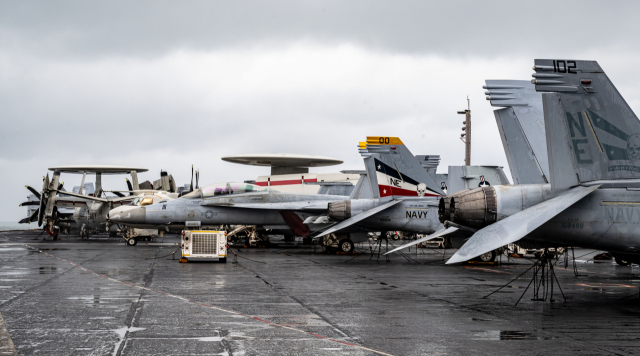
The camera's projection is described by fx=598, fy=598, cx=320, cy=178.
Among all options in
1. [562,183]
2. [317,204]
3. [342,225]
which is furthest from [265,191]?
[562,183]

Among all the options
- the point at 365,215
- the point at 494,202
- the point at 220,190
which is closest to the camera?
the point at 494,202

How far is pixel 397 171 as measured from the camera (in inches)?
893

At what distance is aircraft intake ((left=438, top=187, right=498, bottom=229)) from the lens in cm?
1109

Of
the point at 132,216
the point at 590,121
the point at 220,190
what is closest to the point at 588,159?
the point at 590,121

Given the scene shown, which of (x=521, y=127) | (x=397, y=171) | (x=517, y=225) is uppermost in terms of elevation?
(x=521, y=127)

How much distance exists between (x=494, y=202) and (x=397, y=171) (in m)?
11.6

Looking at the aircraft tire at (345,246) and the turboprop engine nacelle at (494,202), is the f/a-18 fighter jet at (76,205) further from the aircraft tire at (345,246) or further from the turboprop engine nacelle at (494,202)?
the turboprop engine nacelle at (494,202)

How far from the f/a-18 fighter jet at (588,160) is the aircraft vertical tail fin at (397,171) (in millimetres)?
12086

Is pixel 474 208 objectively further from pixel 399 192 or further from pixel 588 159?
pixel 399 192

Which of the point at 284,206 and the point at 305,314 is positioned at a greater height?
the point at 284,206

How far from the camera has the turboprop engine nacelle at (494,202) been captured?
11016mm

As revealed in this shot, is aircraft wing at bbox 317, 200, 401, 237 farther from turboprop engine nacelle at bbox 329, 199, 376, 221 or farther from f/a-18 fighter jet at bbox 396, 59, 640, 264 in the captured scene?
f/a-18 fighter jet at bbox 396, 59, 640, 264

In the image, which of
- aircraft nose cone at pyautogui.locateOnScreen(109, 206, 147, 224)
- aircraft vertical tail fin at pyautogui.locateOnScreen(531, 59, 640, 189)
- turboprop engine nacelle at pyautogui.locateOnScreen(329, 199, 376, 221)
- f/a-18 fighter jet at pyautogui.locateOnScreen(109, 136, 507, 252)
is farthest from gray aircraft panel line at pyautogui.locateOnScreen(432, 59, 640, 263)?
aircraft nose cone at pyautogui.locateOnScreen(109, 206, 147, 224)

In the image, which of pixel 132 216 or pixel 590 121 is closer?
pixel 590 121
